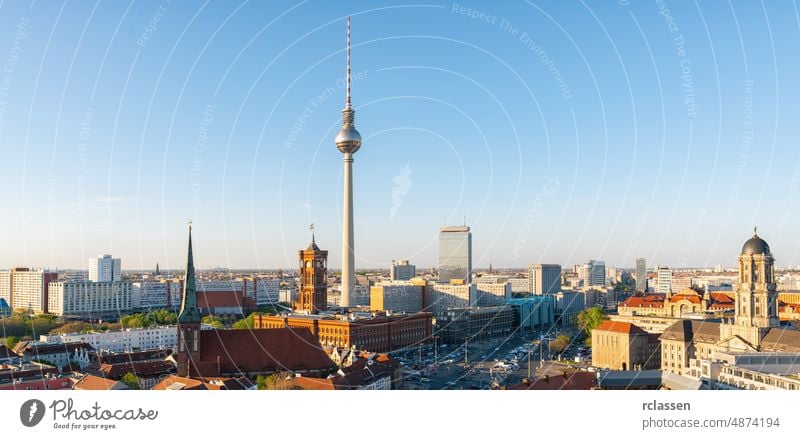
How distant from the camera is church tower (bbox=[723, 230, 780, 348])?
888 inches

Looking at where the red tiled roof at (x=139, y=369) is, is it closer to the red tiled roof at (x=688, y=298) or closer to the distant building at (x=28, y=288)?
the red tiled roof at (x=688, y=298)

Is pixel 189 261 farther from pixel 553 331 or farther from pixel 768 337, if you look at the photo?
pixel 553 331

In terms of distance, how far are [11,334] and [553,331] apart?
30.8 metres

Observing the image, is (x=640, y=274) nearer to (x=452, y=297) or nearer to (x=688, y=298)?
(x=452, y=297)

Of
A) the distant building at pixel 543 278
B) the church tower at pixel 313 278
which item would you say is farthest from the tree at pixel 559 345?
the distant building at pixel 543 278

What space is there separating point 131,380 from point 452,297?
3404cm

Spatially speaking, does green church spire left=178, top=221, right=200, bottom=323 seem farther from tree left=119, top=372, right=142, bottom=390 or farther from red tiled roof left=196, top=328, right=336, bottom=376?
tree left=119, top=372, right=142, bottom=390

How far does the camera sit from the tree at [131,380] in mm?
16922

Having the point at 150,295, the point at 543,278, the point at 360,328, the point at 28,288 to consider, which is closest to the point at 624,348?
the point at 360,328

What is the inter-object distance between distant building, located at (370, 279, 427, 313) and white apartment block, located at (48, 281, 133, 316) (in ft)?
59.2

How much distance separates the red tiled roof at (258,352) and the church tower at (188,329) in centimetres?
30

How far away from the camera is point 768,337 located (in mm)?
21906

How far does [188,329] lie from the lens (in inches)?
659

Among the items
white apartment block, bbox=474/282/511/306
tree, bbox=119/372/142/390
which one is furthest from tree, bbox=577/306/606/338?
tree, bbox=119/372/142/390
